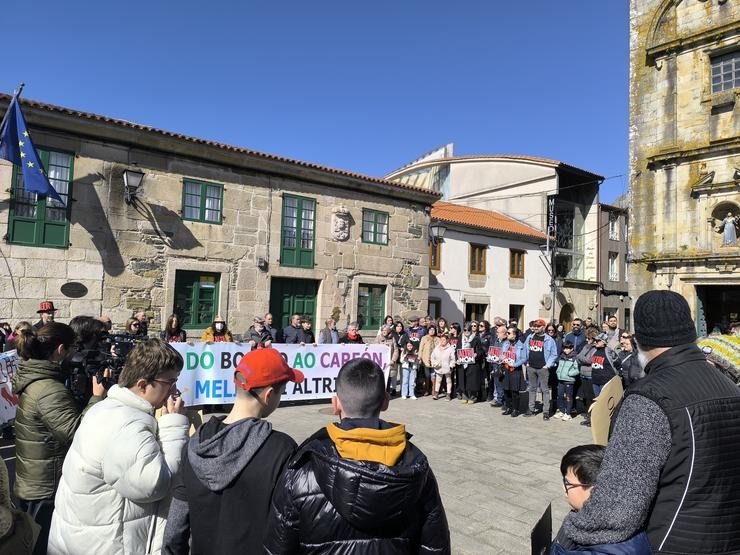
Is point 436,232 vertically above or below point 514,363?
above

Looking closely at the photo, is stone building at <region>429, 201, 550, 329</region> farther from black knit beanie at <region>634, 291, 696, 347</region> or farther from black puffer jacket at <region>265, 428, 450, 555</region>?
black puffer jacket at <region>265, 428, 450, 555</region>

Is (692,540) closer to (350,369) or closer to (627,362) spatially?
(350,369)

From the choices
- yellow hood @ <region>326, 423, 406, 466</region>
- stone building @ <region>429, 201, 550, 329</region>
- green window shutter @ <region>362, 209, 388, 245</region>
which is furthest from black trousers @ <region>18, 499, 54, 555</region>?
stone building @ <region>429, 201, 550, 329</region>

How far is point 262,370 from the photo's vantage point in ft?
6.95

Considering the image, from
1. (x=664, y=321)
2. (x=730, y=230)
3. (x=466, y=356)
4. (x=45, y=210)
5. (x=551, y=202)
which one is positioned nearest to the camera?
(x=664, y=321)

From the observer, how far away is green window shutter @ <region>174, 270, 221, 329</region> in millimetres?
13031

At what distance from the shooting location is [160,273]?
41.3 feet

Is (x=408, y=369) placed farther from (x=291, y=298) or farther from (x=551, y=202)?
(x=551, y=202)

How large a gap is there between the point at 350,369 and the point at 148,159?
12.3m

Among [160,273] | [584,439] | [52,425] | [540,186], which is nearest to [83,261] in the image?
[160,273]

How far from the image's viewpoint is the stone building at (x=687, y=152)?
16.6m

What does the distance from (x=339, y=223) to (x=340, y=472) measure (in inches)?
565

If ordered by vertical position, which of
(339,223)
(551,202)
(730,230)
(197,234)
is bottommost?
(197,234)

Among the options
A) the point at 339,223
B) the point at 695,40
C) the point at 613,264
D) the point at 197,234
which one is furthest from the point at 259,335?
the point at 613,264
